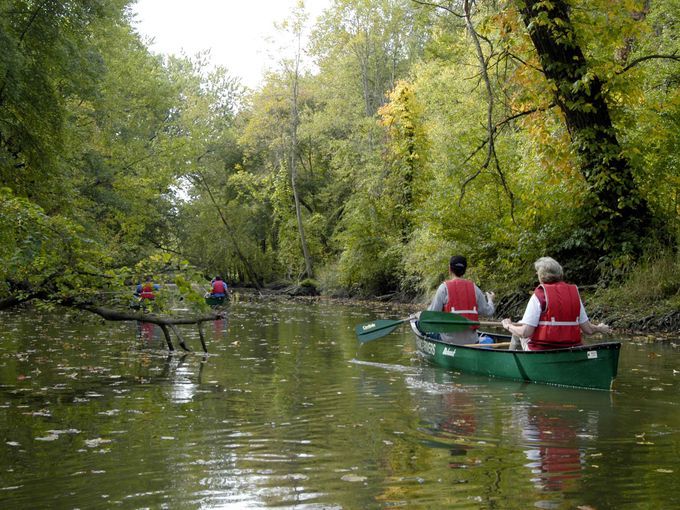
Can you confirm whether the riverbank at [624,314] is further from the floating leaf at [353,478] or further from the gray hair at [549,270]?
the floating leaf at [353,478]

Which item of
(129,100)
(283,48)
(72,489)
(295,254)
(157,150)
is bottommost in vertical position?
(72,489)

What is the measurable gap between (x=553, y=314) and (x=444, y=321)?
231 centimetres

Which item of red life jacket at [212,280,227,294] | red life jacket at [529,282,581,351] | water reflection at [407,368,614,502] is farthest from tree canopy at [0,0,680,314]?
water reflection at [407,368,614,502]

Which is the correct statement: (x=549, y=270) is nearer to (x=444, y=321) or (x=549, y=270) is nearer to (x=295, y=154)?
(x=444, y=321)

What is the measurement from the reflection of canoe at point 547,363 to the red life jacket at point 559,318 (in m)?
0.22

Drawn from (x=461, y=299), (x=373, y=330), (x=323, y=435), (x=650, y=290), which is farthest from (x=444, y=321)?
(x=650, y=290)

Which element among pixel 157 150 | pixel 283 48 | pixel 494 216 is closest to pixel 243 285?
pixel 283 48

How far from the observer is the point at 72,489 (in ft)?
17.2

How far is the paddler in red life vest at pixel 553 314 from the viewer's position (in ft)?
31.2

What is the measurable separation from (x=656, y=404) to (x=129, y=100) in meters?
29.7

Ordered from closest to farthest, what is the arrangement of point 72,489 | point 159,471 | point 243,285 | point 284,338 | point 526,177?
1. point 72,489
2. point 159,471
3. point 284,338
4. point 526,177
5. point 243,285

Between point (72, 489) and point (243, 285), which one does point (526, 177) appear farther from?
point (243, 285)

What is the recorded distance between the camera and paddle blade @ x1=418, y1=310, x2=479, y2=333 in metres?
11.8

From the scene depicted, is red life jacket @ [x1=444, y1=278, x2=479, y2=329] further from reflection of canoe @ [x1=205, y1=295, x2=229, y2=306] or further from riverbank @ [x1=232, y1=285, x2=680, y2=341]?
reflection of canoe @ [x1=205, y1=295, x2=229, y2=306]
